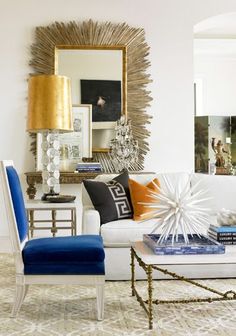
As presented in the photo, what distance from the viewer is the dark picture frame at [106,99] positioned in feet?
18.9

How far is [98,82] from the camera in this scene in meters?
5.75

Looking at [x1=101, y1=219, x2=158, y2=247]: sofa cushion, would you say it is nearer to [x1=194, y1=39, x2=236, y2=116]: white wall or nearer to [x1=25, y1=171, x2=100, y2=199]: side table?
[x1=25, y1=171, x2=100, y2=199]: side table

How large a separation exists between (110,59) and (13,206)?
3158 millimetres

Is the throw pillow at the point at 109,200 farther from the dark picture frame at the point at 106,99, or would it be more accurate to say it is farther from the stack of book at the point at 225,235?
the dark picture frame at the point at 106,99

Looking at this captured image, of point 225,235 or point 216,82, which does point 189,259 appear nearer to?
point 225,235

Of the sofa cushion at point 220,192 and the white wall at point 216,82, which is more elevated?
the white wall at point 216,82

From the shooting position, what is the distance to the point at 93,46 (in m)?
5.67

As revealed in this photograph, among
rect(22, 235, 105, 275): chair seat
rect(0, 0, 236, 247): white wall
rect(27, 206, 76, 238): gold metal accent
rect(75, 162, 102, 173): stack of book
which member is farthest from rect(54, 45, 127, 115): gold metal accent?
rect(22, 235, 105, 275): chair seat

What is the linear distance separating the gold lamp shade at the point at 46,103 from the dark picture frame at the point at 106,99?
4.84ft

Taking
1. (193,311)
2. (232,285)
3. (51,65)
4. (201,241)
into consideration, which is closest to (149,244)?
(201,241)

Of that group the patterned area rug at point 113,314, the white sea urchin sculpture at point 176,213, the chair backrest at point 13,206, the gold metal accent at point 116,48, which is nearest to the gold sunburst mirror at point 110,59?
the gold metal accent at point 116,48

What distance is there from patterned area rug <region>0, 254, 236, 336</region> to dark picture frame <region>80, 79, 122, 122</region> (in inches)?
100

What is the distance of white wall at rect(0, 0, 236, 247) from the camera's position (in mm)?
5668

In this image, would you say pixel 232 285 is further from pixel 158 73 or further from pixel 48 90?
pixel 158 73
